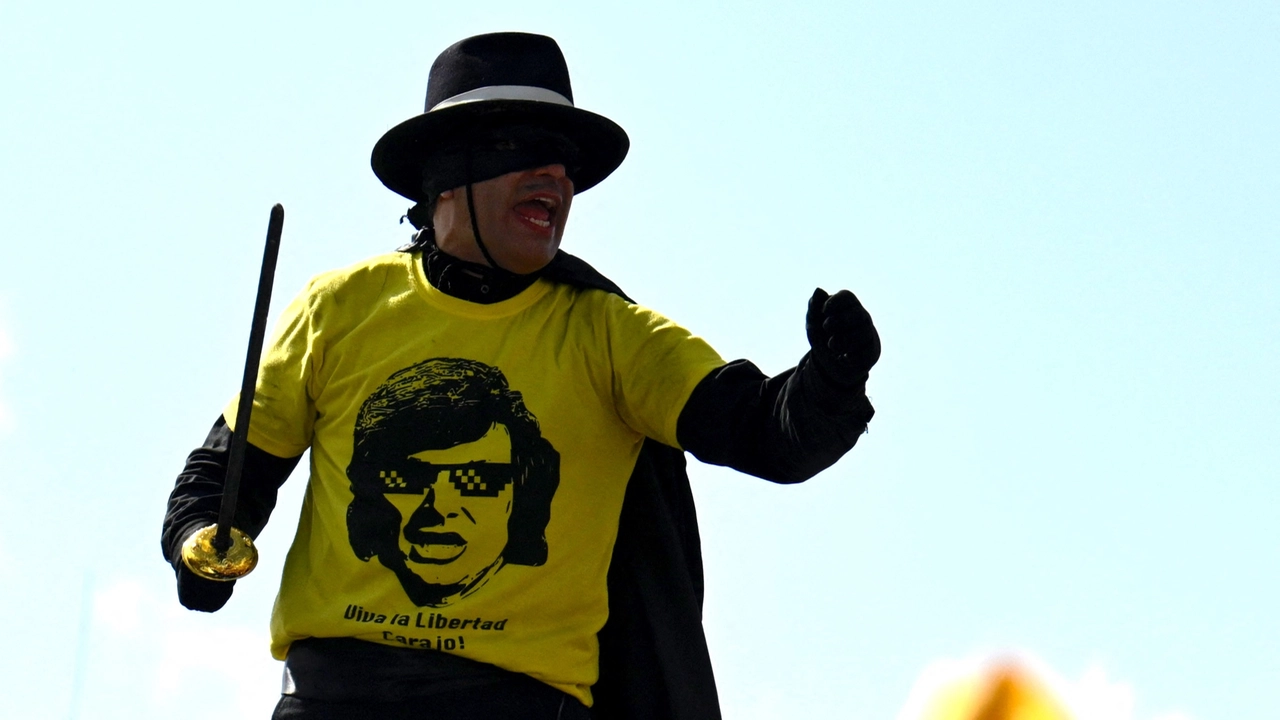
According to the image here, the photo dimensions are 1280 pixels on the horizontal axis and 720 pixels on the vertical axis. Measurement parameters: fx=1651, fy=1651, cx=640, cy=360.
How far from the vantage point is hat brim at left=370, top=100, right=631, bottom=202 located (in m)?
4.27

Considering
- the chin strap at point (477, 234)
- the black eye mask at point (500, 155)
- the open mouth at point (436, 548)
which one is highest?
the black eye mask at point (500, 155)

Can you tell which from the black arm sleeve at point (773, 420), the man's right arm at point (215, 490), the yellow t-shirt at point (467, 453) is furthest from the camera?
the man's right arm at point (215, 490)

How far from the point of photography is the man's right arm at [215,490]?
13.1ft

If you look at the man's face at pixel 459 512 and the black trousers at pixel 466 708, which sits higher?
the man's face at pixel 459 512

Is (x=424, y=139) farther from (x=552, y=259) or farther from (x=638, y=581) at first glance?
(x=638, y=581)

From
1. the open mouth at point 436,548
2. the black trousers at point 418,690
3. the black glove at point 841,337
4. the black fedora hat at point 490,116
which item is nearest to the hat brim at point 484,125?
the black fedora hat at point 490,116

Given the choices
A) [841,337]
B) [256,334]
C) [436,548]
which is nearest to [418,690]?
[436,548]

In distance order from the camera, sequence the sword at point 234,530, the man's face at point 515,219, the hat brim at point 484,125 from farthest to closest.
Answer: the hat brim at point 484,125, the man's face at point 515,219, the sword at point 234,530

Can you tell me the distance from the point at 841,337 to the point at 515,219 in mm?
1164

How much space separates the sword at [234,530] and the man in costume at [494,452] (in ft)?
0.33

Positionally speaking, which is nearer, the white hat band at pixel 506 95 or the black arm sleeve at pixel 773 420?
the black arm sleeve at pixel 773 420

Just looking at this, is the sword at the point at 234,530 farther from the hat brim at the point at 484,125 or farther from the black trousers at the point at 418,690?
the hat brim at the point at 484,125

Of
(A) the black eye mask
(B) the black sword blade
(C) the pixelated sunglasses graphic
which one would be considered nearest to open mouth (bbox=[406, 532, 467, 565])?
(C) the pixelated sunglasses graphic

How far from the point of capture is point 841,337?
130 inches
